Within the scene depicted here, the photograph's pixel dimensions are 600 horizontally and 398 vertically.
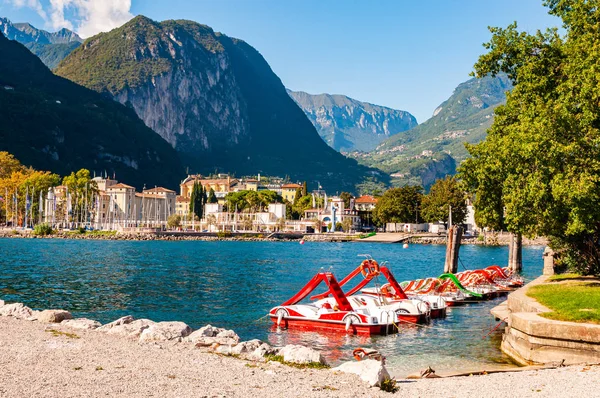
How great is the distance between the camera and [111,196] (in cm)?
19550

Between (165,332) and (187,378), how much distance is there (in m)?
6.18

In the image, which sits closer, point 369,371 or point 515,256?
point 369,371

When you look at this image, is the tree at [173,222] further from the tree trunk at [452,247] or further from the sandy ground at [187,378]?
the sandy ground at [187,378]

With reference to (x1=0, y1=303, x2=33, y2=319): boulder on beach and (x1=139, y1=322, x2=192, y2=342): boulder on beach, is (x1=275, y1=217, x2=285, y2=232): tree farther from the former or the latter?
(x1=139, y1=322, x2=192, y2=342): boulder on beach

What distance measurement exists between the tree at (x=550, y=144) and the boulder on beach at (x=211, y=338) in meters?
13.1

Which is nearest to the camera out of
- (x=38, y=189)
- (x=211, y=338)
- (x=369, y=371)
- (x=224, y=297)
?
(x=369, y=371)

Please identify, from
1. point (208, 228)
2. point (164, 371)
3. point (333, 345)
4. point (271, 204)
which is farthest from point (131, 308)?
point (271, 204)

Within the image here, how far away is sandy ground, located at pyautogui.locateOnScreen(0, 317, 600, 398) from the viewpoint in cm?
1245

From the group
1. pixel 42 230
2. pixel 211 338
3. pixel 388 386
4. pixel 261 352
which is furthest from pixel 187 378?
pixel 42 230

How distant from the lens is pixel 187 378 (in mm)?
13547

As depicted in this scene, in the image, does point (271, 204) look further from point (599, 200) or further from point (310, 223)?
point (599, 200)

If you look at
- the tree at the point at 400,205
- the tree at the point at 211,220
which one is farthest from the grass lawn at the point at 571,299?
the tree at the point at 211,220

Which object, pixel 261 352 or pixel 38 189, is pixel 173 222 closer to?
pixel 38 189

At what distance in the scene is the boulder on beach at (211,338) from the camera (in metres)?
18.5
